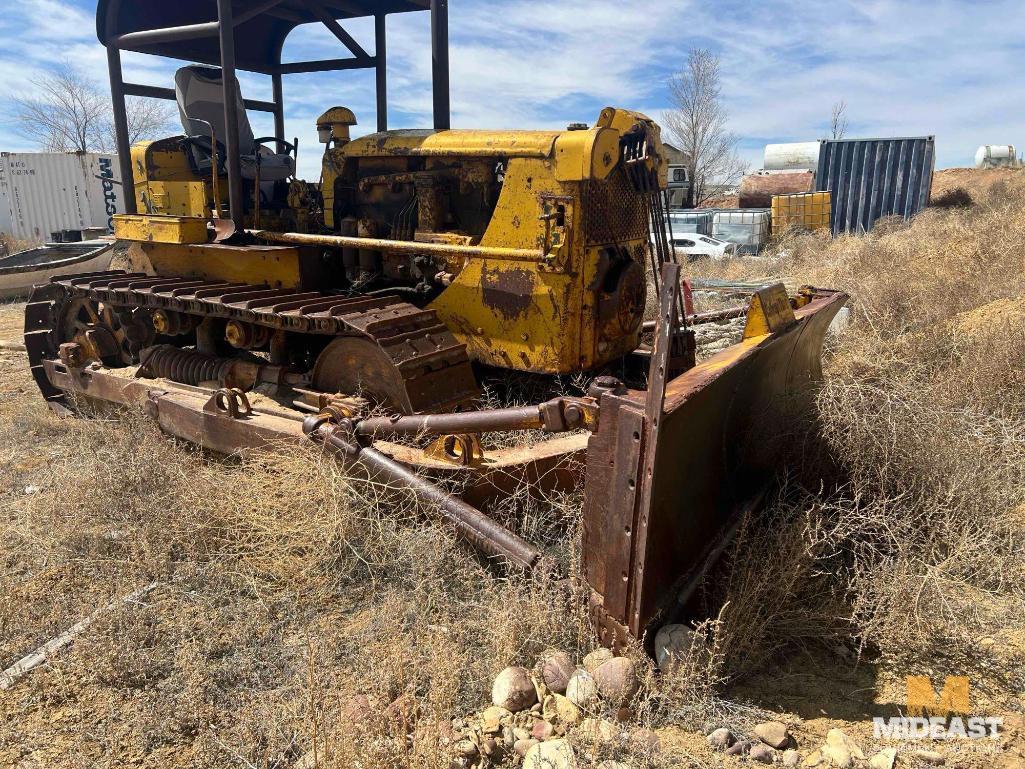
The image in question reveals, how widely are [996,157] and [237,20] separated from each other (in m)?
37.1

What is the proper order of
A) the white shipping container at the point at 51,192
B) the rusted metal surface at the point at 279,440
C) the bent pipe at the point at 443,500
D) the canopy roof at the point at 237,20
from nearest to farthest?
the bent pipe at the point at 443,500 → the rusted metal surface at the point at 279,440 → the canopy roof at the point at 237,20 → the white shipping container at the point at 51,192

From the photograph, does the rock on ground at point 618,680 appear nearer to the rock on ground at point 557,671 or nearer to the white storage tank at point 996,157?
the rock on ground at point 557,671

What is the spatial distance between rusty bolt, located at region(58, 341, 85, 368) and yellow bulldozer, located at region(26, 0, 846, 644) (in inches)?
0.9

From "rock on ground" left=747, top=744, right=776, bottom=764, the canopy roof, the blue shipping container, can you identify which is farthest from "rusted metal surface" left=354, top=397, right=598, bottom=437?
the blue shipping container

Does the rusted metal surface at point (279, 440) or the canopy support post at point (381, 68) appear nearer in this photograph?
the rusted metal surface at point (279, 440)

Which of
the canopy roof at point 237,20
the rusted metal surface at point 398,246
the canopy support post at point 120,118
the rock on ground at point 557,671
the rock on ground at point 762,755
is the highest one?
the canopy roof at point 237,20

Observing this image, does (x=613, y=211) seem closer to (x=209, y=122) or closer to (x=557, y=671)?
(x=557, y=671)

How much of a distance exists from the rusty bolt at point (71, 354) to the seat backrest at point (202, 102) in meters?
2.10

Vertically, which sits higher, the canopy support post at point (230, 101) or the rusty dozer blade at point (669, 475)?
the canopy support post at point (230, 101)

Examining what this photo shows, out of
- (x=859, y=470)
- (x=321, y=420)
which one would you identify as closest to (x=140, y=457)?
(x=321, y=420)

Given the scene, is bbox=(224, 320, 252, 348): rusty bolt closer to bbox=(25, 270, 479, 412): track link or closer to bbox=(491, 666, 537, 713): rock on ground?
bbox=(25, 270, 479, 412): track link

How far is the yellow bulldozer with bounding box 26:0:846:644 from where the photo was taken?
8.98 ft

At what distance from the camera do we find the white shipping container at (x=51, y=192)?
67.1 feet

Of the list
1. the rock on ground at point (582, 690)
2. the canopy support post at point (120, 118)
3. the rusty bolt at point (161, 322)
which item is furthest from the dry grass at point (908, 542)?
the canopy support post at point (120, 118)
